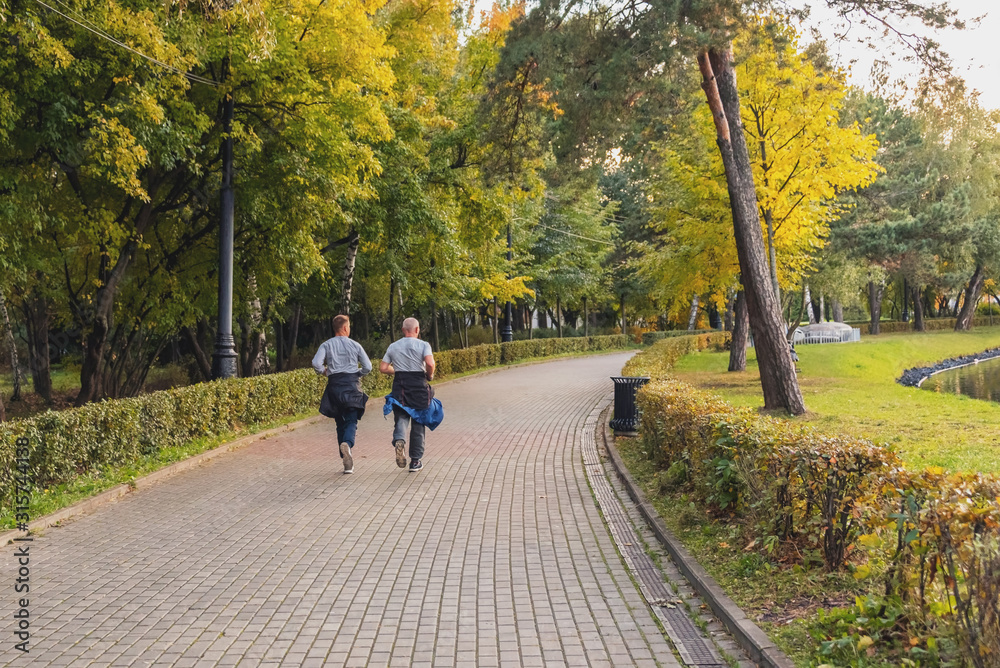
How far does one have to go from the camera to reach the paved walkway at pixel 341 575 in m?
4.38

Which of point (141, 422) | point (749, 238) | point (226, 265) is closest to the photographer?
point (141, 422)

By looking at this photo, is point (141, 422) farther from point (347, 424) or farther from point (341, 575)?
point (341, 575)

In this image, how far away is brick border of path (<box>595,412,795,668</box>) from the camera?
409cm

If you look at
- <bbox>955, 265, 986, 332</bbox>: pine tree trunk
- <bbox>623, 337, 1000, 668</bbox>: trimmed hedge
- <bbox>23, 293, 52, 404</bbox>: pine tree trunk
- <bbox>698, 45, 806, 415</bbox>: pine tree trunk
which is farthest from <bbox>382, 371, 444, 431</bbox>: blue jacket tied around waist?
<bbox>955, 265, 986, 332</bbox>: pine tree trunk

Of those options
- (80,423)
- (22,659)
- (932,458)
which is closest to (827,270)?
(932,458)

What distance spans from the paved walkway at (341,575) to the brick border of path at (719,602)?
0.42 meters

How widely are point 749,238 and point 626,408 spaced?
12.6ft

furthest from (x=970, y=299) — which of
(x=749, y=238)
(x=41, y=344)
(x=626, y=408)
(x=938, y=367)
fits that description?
(x=41, y=344)

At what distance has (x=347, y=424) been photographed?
988 centimetres

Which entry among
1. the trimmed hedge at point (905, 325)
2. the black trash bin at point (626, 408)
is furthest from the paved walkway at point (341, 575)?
the trimmed hedge at point (905, 325)

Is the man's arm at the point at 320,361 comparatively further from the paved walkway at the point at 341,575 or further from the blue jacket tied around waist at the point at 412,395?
the paved walkway at the point at 341,575

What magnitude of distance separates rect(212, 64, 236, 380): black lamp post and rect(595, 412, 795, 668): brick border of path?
851 centimetres

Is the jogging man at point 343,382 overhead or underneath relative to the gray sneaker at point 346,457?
overhead

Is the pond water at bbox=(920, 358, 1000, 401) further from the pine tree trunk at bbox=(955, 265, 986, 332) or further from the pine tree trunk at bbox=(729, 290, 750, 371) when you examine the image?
the pine tree trunk at bbox=(955, 265, 986, 332)
